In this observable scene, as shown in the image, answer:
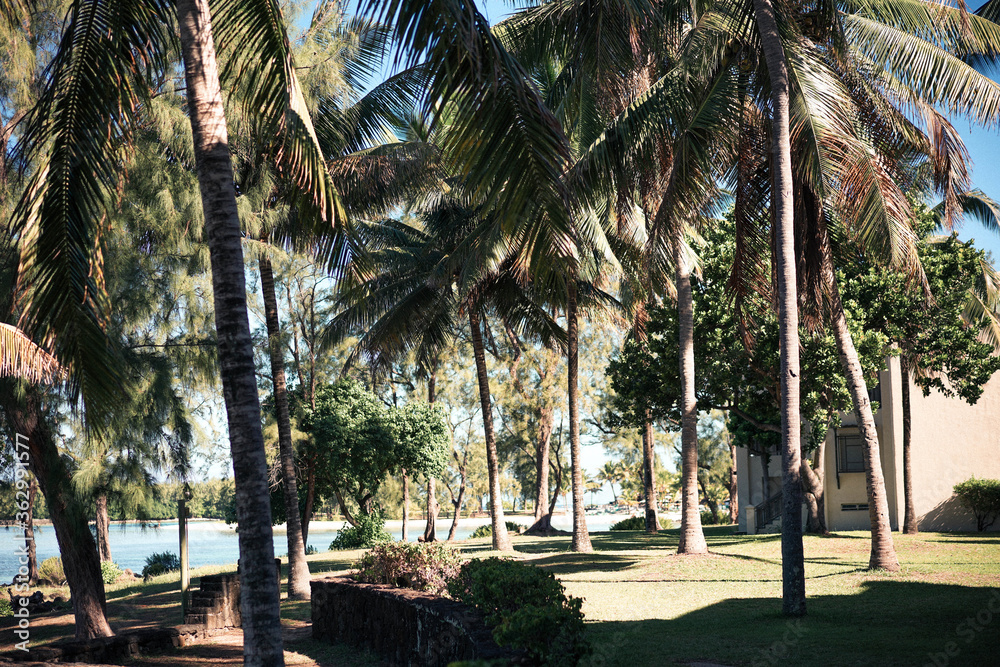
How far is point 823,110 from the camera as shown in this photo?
11.6 metres

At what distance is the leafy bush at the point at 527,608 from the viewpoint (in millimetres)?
6195

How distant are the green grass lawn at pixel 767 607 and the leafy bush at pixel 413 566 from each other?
114cm

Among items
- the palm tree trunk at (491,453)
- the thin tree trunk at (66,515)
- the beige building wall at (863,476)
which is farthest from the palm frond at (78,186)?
the beige building wall at (863,476)

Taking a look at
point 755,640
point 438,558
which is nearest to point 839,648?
point 755,640

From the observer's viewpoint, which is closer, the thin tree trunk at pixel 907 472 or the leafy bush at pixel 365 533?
the thin tree trunk at pixel 907 472

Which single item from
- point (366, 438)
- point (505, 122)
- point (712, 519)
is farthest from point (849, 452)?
point (505, 122)

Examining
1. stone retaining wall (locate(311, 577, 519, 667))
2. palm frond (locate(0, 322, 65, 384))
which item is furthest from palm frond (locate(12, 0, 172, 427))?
stone retaining wall (locate(311, 577, 519, 667))

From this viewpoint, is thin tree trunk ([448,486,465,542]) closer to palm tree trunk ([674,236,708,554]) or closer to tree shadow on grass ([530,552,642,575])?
tree shadow on grass ([530,552,642,575])

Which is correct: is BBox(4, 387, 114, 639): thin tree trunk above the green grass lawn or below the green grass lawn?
A: above

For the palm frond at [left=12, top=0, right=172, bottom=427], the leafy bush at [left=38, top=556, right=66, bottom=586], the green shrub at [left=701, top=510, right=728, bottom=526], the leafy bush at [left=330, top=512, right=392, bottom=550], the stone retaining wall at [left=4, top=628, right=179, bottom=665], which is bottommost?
the green shrub at [left=701, top=510, right=728, bottom=526]

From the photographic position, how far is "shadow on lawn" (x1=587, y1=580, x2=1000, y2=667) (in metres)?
8.03

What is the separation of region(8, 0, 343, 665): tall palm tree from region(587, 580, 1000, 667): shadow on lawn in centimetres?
407

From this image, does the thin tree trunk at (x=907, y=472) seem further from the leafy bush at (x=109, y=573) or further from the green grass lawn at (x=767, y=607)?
the leafy bush at (x=109, y=573)

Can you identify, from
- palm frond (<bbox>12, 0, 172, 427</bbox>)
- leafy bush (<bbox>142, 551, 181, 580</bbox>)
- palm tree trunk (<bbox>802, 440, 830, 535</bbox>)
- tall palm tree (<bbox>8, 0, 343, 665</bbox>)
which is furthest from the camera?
leafy bush (<bbox>142, 551, 181, 580</bbox>)
